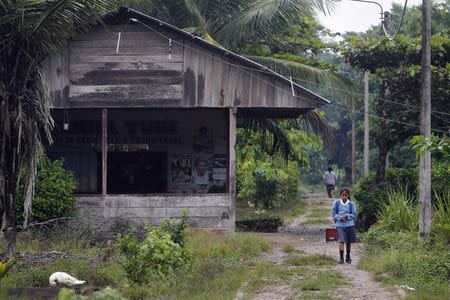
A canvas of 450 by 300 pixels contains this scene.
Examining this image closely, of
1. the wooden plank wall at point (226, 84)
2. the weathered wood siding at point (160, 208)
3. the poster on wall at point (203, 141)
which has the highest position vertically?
the wooden plank wall at point (226, 84)

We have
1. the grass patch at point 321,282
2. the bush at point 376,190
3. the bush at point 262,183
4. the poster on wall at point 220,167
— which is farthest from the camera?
the bush at point 262,183

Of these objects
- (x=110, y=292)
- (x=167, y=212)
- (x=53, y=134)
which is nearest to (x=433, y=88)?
(x=167, y=212)

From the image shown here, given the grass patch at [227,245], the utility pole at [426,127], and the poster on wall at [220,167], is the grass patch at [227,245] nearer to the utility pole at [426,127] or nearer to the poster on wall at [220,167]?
the utility pole at [426,127]

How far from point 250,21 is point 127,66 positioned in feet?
15.6

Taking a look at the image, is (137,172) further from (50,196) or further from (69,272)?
(69,272)

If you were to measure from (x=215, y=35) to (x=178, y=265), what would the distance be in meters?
12.7

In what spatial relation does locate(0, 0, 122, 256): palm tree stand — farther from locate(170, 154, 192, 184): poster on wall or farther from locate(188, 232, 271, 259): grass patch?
locate(170, 154, 192, 184): poster on wall

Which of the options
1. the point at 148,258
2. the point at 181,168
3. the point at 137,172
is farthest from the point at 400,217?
the point at 137,172

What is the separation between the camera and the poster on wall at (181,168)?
24.6 meters

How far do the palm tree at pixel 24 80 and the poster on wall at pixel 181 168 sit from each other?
9.13 metres

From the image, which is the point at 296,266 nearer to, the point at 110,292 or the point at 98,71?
the point at 98,71

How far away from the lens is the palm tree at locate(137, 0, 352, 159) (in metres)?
23.8

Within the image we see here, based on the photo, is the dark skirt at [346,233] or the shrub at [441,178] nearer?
the dark skirt at [346,233]

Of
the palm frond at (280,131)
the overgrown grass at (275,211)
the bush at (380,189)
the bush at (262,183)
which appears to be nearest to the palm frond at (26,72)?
the palm frond at (280,131)
